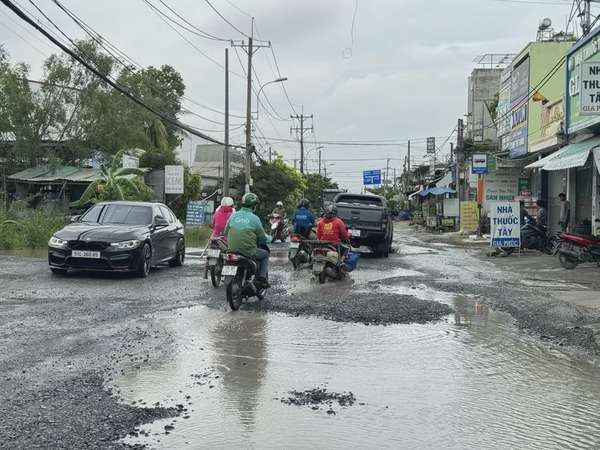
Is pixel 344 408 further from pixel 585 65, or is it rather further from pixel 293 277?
pixel 585 65

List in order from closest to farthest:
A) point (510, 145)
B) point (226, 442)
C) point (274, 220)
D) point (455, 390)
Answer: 1. point (226, 442)
2. point (455, 390)
3. point (274, 220)
4. point (510, 145)

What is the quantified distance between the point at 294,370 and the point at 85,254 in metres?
7.07

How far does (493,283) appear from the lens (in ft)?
42.5

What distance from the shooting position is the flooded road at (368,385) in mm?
4508

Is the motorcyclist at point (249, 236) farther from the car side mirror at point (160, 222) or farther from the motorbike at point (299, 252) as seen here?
the motorbike at point (299, 252)

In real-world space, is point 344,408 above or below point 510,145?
below

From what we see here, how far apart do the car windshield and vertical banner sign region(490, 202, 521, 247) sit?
10.2m

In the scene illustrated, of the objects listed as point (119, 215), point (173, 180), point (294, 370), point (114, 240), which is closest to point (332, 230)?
point (114, 240)

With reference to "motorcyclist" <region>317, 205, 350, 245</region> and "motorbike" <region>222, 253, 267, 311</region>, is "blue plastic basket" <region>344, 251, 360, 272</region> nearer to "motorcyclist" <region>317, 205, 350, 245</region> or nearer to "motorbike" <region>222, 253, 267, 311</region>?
"motorcyclist" <region>317, 205, 350, 245</region>

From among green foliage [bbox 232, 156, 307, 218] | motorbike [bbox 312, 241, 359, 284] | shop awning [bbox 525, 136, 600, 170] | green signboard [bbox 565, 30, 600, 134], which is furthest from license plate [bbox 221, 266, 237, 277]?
green foliage [bbox 232, 156, 307, 218]

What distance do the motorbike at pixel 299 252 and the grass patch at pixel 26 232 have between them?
835cm

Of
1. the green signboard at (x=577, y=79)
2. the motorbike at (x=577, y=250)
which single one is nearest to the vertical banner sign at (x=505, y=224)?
the green signboard at (x=577, y=79)

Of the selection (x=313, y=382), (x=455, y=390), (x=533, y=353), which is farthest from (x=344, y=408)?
(x=533, y=353)

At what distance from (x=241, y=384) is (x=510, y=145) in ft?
83.7
